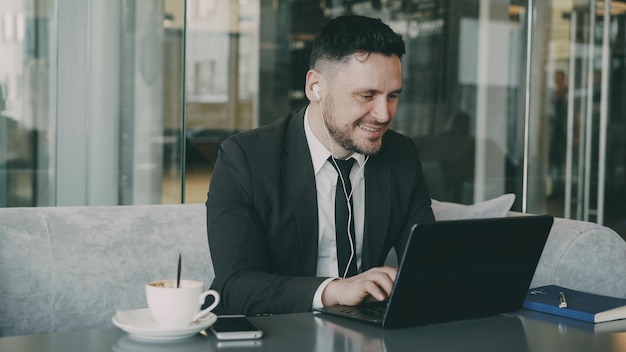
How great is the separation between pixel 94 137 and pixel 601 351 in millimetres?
2731

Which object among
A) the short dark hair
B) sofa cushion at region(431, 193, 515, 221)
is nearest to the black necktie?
the short dark hair

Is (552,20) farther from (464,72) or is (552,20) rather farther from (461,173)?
(461,173)

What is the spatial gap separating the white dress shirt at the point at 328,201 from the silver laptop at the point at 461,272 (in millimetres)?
509

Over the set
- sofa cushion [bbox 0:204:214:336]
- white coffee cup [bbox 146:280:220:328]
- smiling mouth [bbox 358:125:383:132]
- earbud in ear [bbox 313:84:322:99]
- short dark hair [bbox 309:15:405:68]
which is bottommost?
sofa cushion [bbox 0:204:214:336]

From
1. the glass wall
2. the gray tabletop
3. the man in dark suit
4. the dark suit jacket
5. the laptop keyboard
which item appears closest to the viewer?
the gray tabletop

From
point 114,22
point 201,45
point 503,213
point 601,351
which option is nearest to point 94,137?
point 114,22

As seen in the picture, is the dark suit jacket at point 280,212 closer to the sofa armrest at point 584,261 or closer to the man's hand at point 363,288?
the man's hand at point 363,288

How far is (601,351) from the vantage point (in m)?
1.36

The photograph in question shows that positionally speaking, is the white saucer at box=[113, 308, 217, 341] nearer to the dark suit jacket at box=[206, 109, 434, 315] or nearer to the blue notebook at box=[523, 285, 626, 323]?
the dark suit jacket at box=[206, 109, 434, 315]

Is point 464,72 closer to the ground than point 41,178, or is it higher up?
higher up

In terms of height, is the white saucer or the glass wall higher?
the glass wall

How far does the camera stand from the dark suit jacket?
6.18ft

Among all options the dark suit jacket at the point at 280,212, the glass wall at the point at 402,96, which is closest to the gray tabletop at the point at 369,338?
the dark suit jacket at the point at 280,212

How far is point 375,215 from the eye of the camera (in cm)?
220
